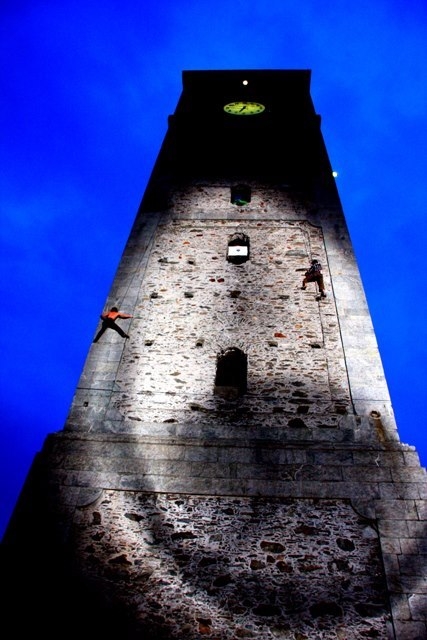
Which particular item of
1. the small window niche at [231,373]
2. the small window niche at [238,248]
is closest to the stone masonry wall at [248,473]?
the small window niche at [231,373]

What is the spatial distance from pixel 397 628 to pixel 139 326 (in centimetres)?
587

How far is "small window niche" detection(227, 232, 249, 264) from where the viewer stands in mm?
10789

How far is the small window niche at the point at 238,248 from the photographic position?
35.4 ft

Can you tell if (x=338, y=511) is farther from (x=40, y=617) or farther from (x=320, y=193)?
(x=320, y=193)

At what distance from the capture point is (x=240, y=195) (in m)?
13.4

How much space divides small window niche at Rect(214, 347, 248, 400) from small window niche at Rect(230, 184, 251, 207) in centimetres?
544

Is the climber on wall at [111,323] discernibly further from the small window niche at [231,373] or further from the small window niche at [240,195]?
the small window niche at [240,195]

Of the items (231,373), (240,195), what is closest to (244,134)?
(240,195)

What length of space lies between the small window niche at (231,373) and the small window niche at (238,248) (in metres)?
2.73

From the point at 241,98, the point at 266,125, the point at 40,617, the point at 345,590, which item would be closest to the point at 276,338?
the point at 345,590

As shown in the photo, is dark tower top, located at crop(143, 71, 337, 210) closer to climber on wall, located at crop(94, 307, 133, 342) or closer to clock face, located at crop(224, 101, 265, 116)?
clock face, located at crop(224, 101, 265, 116)

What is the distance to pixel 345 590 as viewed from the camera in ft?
18.4

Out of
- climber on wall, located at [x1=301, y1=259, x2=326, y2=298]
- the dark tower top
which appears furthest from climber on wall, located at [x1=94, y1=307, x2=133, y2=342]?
the dark tower top

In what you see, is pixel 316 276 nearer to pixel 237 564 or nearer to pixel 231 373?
pixel 231 373
